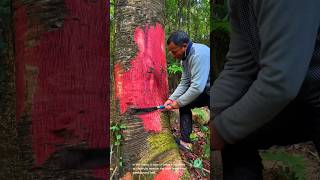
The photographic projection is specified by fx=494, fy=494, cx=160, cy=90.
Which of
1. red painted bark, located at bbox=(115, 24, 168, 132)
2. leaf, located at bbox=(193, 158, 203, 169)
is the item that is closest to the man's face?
red painted bark, located at bbox=(115, 24, 168, 132)

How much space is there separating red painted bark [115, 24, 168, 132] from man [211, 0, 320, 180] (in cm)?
223

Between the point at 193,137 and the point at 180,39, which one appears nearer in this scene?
the point at 180,39

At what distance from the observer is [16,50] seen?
0.75m

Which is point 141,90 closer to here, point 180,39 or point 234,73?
point 180,39

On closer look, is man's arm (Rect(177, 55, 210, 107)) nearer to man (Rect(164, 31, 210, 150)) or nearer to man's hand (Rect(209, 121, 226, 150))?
man (Rect(164, 31, 210, 150))

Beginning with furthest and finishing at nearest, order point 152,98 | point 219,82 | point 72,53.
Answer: point 152,98 < point 219,82 < point 72,53

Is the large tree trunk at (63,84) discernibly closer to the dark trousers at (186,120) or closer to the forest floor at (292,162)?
the forest floor at (292,162)

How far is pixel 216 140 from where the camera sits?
86 centimetres

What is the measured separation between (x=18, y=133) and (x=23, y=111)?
0.11 feet

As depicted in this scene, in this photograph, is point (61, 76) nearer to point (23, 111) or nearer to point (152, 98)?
point (23, 111)

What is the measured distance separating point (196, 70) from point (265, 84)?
1.40m

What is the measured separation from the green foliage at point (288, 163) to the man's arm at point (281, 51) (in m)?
0.14

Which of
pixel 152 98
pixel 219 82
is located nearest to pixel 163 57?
pixel 152 98

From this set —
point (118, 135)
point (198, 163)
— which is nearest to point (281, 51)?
point (118, 135)
